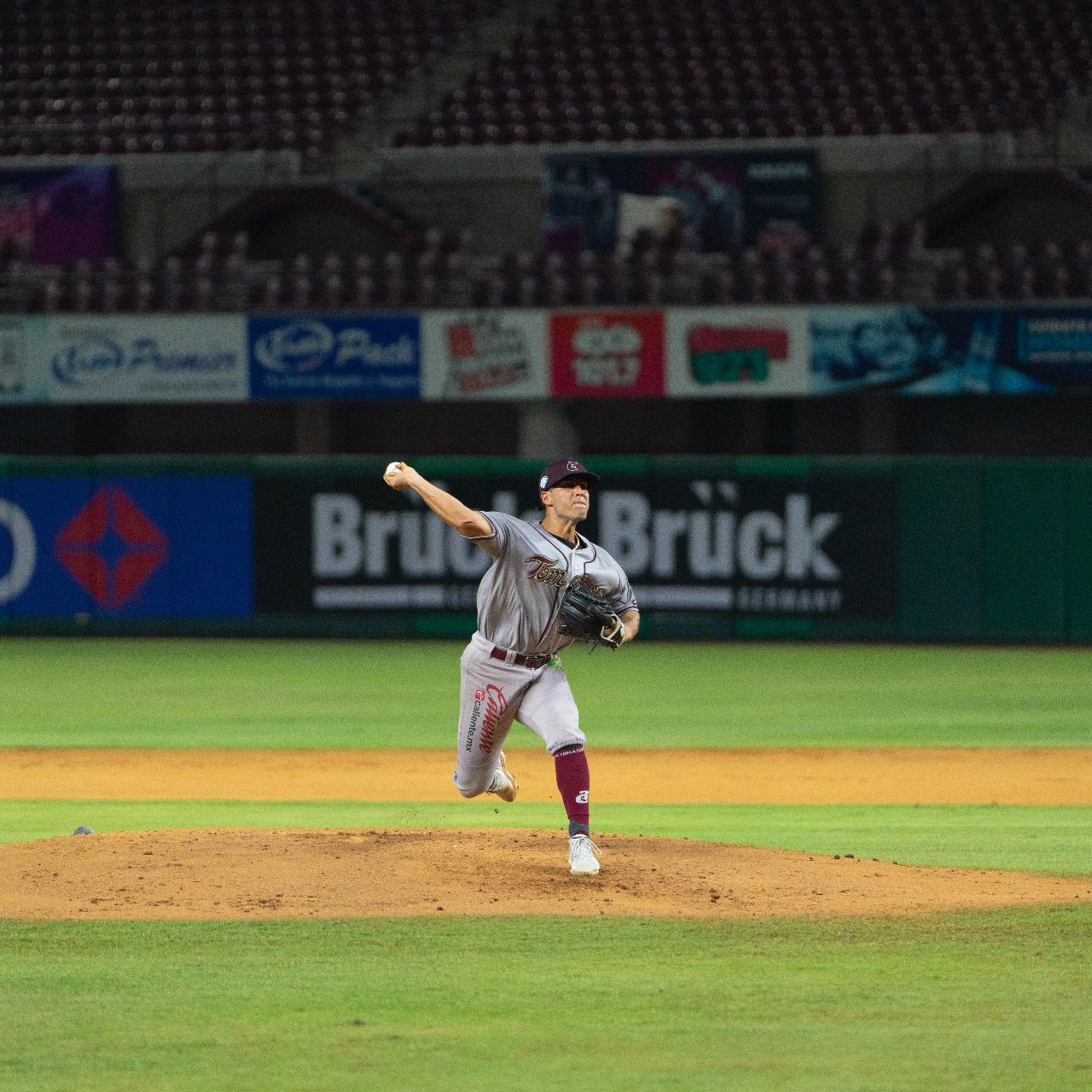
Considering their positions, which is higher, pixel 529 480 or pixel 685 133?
pixel 685 133

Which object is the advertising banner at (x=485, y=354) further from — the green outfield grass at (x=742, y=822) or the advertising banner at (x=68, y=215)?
the green outfield grass at (x=742, y=822)

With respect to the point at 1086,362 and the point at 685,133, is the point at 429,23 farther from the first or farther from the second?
the point at 1086,362

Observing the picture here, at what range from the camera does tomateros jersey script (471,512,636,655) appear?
794cm

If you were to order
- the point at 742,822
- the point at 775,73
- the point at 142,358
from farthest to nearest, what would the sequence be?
the point at 775,73 < the point at 142,358 < the point at 742,822

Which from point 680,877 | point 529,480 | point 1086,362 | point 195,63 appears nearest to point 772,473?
point 529,480

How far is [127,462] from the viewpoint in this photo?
21688mm

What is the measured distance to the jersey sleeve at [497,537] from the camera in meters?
7.84

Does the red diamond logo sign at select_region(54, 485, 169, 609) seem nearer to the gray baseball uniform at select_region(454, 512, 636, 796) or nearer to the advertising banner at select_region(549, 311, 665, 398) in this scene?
the advertising banner at select_region(549, 311, 665, 398)

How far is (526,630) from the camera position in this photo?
8.08 meters

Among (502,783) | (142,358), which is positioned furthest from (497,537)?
(142,358)

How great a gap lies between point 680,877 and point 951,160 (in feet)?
69.3

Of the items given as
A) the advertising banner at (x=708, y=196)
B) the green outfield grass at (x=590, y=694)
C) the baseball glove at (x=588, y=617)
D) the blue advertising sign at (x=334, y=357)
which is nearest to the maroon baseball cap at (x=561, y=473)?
the baseball glove at (x=588, y=617)

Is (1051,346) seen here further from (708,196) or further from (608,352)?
(708,196)

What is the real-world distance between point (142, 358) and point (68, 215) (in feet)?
14.3
